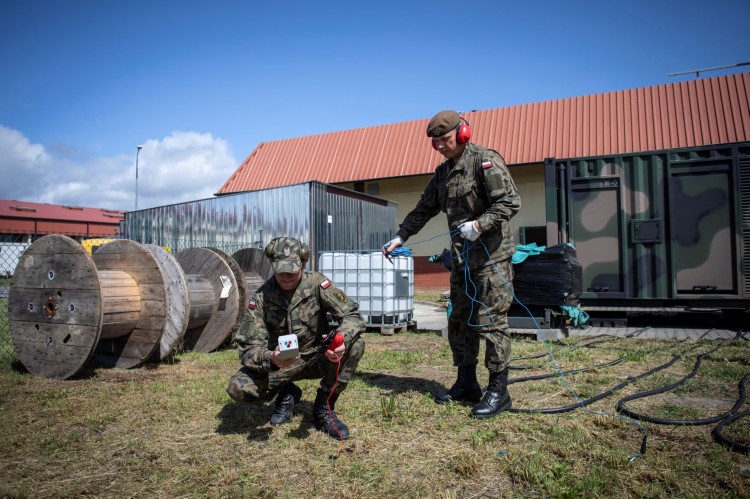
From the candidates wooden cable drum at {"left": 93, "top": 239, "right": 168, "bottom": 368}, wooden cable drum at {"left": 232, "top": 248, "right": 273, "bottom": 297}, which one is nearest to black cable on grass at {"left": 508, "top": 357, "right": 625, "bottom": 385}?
wooden cable drum at {"left": 93, "top": 239, "right": 168, "bottom": 368}

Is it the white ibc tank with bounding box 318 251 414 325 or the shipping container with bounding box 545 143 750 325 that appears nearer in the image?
the shipping container with bounding box 545 143 750 325

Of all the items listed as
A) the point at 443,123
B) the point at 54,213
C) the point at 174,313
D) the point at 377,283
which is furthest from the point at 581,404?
the point at 54,213

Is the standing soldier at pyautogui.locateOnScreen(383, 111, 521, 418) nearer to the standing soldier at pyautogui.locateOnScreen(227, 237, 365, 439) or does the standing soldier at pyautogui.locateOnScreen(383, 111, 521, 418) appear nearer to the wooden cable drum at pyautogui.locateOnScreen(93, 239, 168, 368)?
the standing soldier at pyautogui.locateOnScreen(227, 237, 365, 439)

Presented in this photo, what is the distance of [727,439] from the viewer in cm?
295

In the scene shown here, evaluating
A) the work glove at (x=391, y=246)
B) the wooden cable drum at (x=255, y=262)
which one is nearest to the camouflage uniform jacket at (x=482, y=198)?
the work glove at (x=391, y=246)

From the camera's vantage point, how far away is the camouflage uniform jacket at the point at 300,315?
334 cm

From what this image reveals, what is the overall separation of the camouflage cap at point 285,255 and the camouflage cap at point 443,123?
1.41m

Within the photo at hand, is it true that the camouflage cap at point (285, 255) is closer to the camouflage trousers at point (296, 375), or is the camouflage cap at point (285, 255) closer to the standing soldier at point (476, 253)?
the camouflage trousers at point (296, 375)

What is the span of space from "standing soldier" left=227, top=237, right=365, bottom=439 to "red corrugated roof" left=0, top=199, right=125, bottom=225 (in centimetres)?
4541

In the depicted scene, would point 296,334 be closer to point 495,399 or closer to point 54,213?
point 495,399

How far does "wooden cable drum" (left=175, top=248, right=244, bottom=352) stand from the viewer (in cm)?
667

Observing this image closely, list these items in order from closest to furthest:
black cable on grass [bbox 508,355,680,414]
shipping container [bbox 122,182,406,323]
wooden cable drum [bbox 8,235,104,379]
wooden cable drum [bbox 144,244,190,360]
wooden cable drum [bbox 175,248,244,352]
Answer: black cable on grass [bbox 508,355,680,414]
wooden cable drum [bbox 8,235,104,379]
wooden cable drum [bbox 144,244,190,360]
wooden cable drum [bbox 175,248,244,352]
shipping container [bbox 122,182,406,323]

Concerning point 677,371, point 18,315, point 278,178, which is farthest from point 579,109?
point 18,315

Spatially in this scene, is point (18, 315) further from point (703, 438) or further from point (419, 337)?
point (703, 438)
